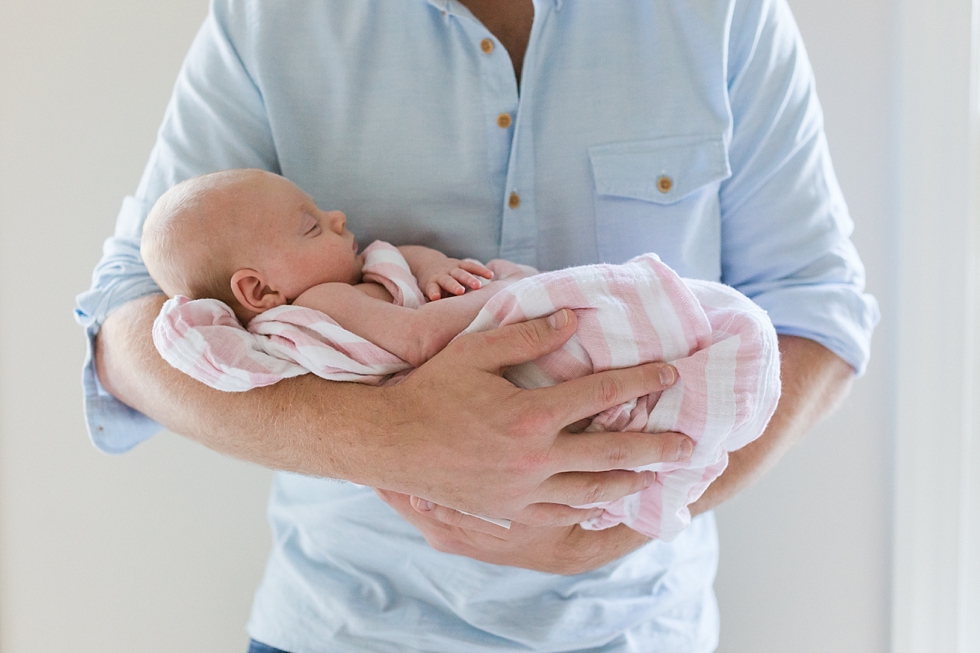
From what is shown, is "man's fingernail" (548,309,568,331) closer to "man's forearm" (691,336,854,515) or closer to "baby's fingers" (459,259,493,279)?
"baby's fingers" (459,259,493,279)

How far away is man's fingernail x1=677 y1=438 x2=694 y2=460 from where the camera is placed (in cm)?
90

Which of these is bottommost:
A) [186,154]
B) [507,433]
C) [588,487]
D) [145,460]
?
[145,460]

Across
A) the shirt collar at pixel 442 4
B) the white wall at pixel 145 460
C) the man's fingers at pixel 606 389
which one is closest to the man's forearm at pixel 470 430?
the man's fingers at pixel 606 389

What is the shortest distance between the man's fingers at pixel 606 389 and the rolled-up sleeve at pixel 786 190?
1.32 feet

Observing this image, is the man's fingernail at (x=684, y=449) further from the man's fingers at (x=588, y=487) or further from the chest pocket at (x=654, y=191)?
the chest pocket at (x=654, y=191)

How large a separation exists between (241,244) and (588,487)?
564 millimetres

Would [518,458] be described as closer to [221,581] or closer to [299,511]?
[299,511]

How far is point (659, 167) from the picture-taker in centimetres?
118

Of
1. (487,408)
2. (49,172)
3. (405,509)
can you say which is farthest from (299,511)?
(49,172)

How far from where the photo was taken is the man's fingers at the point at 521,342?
2.90 ft

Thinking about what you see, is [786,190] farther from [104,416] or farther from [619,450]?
[104,416]

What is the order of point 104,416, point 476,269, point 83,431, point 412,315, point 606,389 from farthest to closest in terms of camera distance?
point 83,431 → point 104,416 → point 476,269 → point 412,315 → point 606,389

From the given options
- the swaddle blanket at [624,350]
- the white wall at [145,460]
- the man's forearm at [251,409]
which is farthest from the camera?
the white wall at [145,460]

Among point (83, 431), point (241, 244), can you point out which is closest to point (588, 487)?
point (241, 244)
